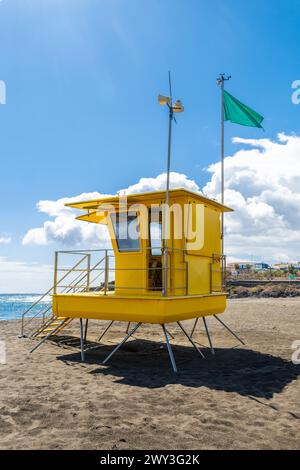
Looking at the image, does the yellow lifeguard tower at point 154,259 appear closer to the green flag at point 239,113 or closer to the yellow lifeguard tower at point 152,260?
the yellow lifeguard tower at point 152,260

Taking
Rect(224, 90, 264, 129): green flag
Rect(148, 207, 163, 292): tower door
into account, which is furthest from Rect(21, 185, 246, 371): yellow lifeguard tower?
Rect(224, 90, 264, 129): green flag

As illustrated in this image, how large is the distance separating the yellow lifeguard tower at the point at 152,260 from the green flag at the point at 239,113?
3.25m

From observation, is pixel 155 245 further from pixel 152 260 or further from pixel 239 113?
pixel 239 113

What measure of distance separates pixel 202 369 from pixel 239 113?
847 cm

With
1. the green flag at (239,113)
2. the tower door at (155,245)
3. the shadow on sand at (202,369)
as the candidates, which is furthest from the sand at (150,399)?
the green flag at (239,113)

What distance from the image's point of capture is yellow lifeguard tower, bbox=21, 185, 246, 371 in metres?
10.9

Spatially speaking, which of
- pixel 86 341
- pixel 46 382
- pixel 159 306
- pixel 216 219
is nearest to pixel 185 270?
pixel 159 306

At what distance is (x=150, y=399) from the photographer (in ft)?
25.2

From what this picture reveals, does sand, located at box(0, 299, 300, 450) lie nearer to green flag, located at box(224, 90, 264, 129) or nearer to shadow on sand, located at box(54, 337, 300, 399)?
shadow on sand, located at box(54, 337, 300, 399)

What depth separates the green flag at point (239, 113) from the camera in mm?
14086

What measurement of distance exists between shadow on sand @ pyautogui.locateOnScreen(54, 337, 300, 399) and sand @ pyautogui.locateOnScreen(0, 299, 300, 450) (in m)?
0.02

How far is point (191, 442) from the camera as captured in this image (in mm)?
5641

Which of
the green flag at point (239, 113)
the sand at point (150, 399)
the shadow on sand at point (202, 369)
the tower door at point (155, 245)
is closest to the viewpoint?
the sand at point (150, 399)
